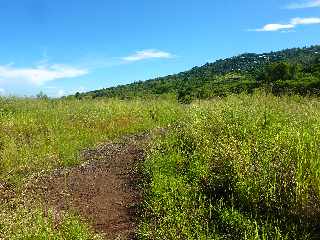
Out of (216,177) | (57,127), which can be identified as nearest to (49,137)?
(57,127)

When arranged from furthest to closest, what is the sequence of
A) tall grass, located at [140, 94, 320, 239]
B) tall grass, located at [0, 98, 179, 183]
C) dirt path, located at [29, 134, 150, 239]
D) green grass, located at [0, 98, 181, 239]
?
tall grass, located at [0, 98, 179, 183]
dirt path, located at [29, 134, 150, 239]
green grass, located at [0, 98, 181, 239]
tall grass, located at [140, 94, 320, 239]

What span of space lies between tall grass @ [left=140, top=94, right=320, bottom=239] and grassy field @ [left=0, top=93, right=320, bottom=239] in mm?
13

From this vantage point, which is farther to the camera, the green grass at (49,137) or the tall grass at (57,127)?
the tall grass at (57,127)

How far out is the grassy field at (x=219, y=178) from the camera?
5.95m

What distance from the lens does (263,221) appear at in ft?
19.9

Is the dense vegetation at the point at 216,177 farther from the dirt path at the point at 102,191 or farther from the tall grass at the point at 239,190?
the dirt path at the point at 102,191

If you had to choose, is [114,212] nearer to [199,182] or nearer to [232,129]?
[199,182]

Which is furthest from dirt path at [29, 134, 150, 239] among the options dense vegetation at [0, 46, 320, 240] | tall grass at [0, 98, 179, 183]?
tall grass at [0, 98, 179, 183]

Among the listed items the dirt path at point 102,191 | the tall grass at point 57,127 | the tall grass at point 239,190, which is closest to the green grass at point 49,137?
the tall grass at point 57,127

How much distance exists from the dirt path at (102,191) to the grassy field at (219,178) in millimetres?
282

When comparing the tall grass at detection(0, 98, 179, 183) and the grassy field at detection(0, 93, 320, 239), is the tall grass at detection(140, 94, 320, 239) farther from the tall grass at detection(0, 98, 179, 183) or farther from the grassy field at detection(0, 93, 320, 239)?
the tall grass at detection(0, 98, 179, 183)

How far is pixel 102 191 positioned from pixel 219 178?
2194 mm

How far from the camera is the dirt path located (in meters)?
6.97

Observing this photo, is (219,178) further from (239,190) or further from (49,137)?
(49,137)
